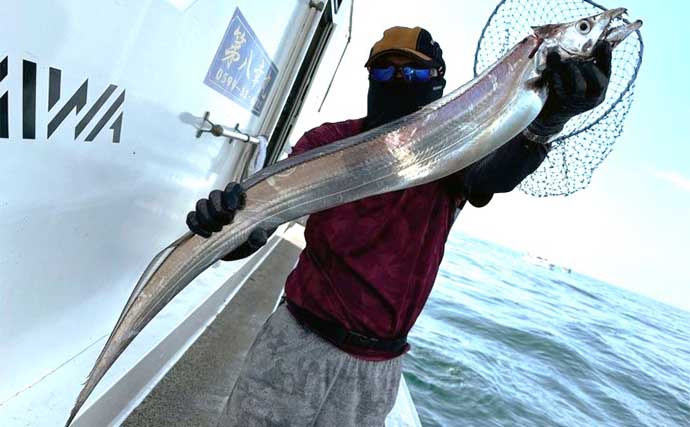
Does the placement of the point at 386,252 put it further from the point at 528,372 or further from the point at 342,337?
the point at 528,372

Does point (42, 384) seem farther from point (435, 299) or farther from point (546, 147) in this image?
point (435, 299)

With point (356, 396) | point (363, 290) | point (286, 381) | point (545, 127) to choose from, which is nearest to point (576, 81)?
point (545, 127)

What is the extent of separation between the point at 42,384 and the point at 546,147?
92.0 inches

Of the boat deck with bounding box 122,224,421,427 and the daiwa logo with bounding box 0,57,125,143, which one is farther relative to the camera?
the boat deck with bounding box 122,224,421,427

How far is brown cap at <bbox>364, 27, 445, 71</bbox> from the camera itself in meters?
1.76

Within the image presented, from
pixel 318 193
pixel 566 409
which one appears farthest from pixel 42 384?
pixel 566 409

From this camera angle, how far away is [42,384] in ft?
6.25

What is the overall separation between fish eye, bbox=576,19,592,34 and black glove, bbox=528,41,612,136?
0.07 m

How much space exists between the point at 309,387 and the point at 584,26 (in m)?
1.65

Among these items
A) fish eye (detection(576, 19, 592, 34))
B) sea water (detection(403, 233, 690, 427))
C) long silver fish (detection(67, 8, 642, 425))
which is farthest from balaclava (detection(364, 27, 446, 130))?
sea water (detection(403, 233, 690, 427))

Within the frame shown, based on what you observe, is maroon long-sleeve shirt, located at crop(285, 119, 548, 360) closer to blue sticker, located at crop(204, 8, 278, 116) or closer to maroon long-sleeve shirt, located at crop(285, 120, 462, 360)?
maroon long-sleeve shirt, located at crop(285, 120, 462, 360)

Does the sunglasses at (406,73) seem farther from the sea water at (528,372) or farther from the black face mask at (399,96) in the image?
the sea water at (528,372)

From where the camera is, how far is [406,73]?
1788mm

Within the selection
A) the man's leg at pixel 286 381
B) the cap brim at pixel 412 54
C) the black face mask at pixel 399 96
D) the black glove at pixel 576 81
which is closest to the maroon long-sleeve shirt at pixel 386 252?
the man's leg at pixel 286 381
